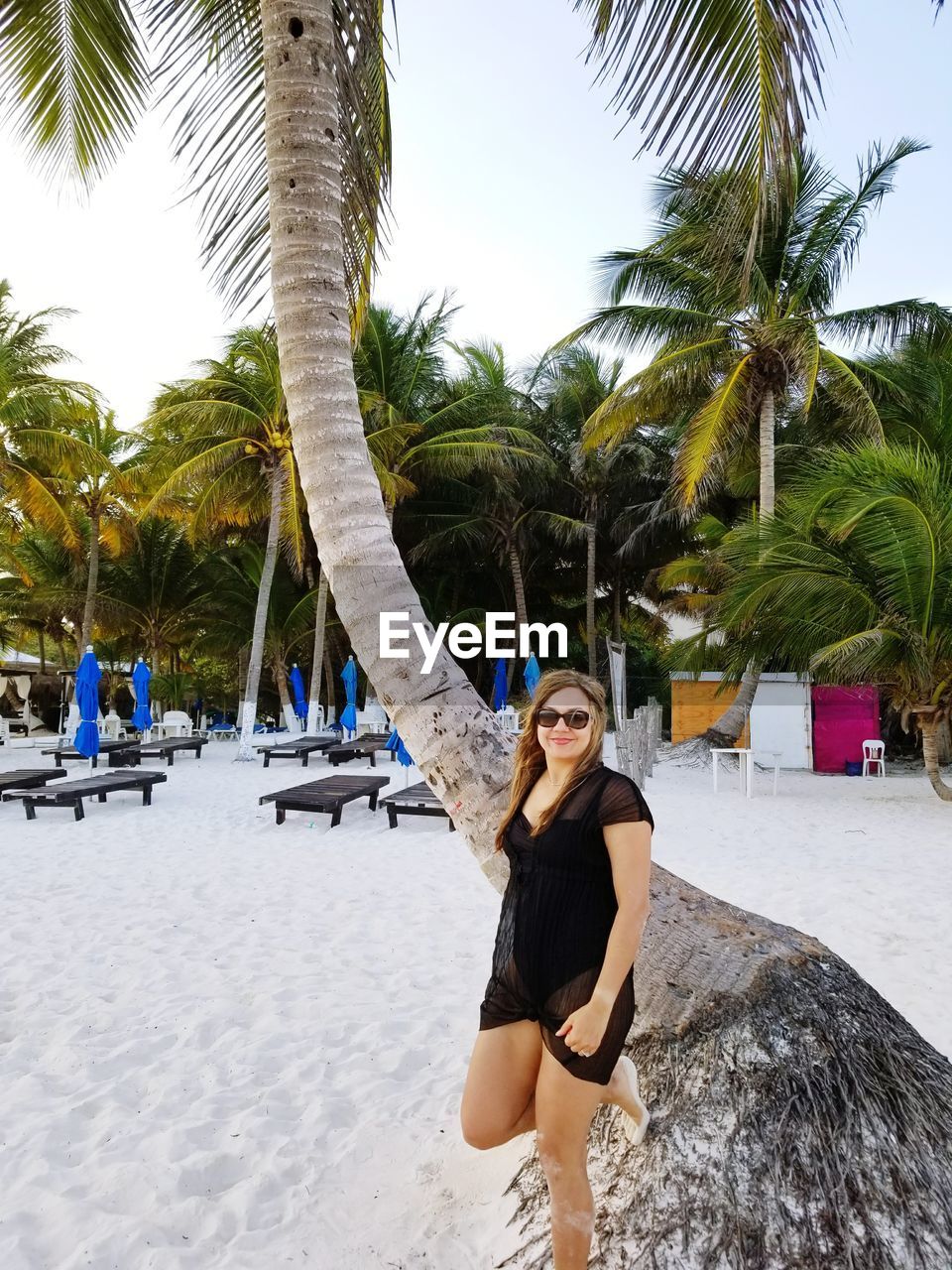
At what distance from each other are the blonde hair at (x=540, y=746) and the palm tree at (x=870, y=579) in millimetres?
9199

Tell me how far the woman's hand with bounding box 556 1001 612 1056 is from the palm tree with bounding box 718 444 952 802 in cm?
967

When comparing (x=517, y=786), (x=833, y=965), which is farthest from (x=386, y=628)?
(x=833, y=965)

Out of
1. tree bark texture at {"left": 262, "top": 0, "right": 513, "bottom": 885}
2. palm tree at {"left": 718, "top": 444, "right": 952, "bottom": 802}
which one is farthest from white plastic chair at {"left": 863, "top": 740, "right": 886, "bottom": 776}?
tree bark texture at {"left": 262, "top": 0, "right": 513, "bottom": 885}

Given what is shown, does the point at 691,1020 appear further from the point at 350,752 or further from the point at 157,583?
the point at 157,583

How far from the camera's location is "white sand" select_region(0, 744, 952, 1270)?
2.43 meters

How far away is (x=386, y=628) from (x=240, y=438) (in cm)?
1619

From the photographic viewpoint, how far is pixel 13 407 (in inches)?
674

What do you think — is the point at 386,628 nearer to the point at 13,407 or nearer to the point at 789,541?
the point at 789,541

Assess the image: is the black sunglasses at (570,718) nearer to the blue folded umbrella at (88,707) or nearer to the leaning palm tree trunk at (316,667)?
the blue folded umbrella at (88,707)

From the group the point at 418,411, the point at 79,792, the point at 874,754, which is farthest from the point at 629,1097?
the point at 418,411

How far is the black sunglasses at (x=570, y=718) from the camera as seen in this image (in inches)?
82.7

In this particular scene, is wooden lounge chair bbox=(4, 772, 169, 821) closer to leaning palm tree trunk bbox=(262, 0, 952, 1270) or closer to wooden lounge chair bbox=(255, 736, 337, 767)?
wooden lounge chair bbox=(255, 736, 337, 767)

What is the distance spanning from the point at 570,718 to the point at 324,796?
25.0ft

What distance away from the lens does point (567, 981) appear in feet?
6.19
